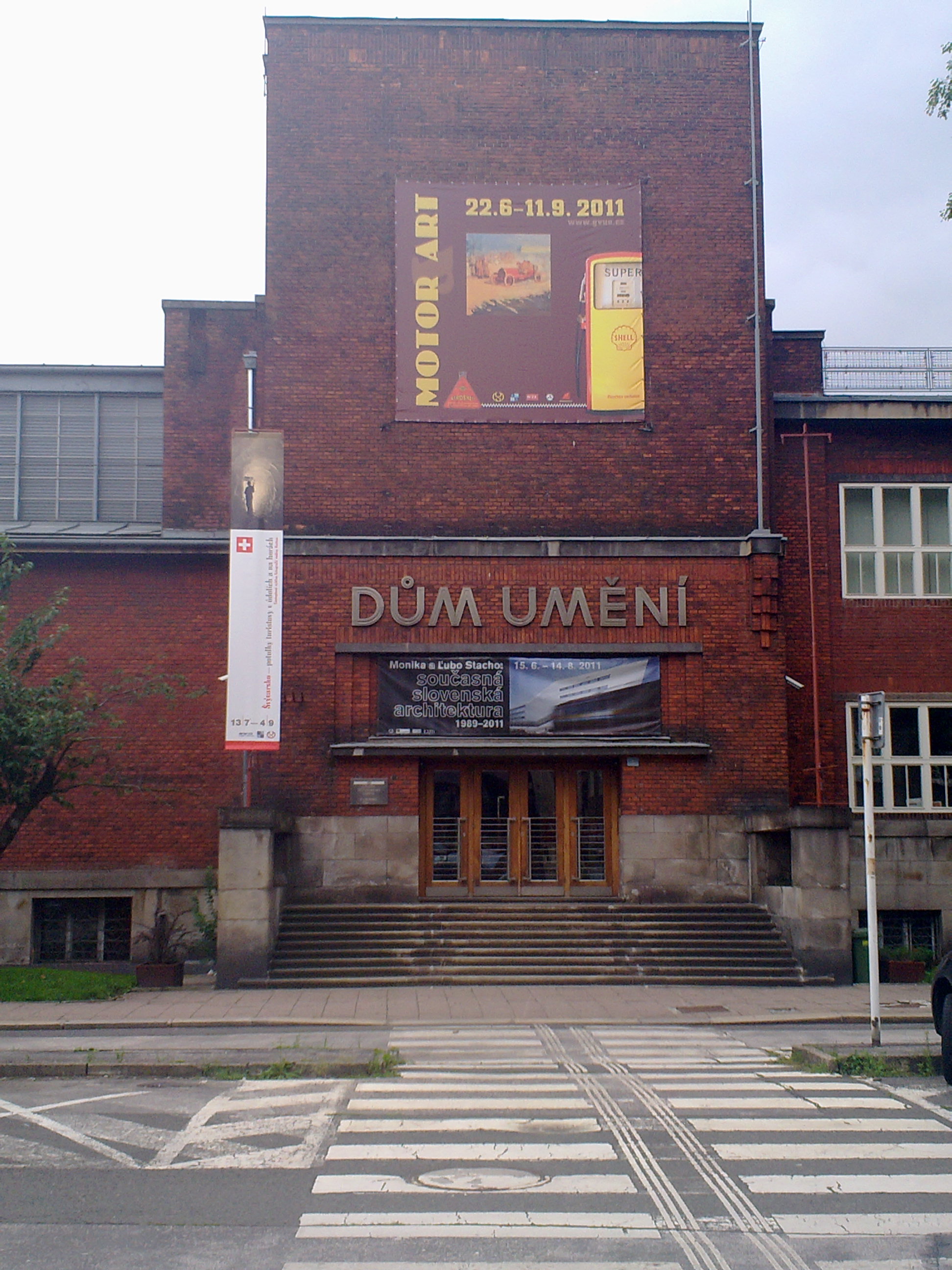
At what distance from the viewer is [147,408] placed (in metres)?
27.0

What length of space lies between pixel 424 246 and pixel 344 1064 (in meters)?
16.2

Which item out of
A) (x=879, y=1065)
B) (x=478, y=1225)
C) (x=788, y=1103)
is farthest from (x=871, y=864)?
(x=478, y=1225)

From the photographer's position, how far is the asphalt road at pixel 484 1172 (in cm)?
670

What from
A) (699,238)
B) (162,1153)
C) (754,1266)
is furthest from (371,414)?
(754,1266)

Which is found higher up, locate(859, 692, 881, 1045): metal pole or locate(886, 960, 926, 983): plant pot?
locate(859, 692, 881, 1045): metal pole

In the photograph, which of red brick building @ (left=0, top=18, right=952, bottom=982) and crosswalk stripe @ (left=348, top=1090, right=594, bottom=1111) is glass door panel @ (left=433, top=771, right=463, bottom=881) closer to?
red brick building @ (left=0, top=18, right=952, bottom=982)

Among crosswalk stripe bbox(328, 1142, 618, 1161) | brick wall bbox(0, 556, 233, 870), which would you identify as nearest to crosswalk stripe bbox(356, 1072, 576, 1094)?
crosswalk stripe bbox(328, 1142, 618, 1161)

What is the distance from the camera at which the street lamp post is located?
13.5 m

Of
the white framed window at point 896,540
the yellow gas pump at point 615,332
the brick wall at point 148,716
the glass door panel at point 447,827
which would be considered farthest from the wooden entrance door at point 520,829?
the yellow gas pump at point 615,332

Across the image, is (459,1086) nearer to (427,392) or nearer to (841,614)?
→ (427,392)

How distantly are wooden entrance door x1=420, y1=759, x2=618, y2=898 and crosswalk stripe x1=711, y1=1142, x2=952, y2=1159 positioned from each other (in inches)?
539

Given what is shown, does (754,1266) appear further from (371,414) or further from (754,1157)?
(371,414)

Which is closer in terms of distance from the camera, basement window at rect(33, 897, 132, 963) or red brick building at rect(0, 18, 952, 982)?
red brick building at rect(0, 18, 952, 982)

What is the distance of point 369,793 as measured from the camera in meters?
22.3
